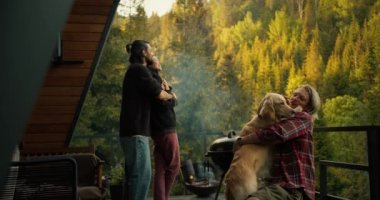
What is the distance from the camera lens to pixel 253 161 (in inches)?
103

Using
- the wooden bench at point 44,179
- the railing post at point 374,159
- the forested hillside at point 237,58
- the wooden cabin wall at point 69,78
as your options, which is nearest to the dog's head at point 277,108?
the railing post at point 374,159

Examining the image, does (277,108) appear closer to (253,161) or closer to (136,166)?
(253,161)

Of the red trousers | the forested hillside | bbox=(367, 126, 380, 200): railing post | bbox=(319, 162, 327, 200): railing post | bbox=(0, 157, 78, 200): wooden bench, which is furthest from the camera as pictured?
the forested hillside

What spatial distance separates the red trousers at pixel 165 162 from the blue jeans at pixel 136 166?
20 centimetres

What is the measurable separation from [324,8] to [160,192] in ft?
17.3

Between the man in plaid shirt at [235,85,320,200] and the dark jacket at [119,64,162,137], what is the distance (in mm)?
705

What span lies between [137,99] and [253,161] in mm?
920

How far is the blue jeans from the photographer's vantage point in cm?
303

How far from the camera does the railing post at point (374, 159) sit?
3021 millimetres

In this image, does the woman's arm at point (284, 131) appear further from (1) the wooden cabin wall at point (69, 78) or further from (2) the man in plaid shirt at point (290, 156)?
(1) the wooden cabin wall at point (69, 78)

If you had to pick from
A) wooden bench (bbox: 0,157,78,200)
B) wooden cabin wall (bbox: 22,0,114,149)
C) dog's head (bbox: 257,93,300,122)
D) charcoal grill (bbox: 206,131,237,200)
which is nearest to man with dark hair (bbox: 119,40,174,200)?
charcoal grill (bbox: 206,131,237,200)

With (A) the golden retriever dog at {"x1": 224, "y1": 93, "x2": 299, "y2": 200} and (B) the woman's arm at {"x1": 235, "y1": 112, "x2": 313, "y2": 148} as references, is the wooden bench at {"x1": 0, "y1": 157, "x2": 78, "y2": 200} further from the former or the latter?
(B) the woman's arm at {"x1": 235, "y1": 112, "x2": 313, "y2": 148}

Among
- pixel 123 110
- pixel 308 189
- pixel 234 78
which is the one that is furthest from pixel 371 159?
pixel 234 78

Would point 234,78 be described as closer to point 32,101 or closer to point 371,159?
point 371,159
